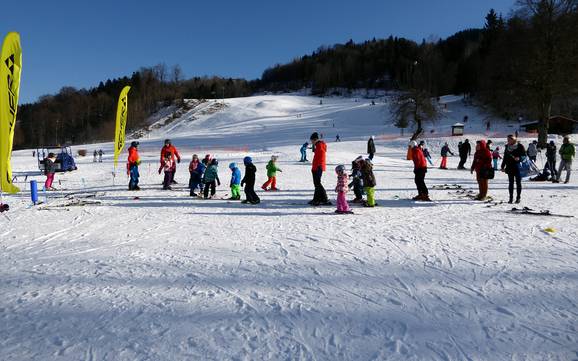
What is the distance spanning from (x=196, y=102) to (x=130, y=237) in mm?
83039

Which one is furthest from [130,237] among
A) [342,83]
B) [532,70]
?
[342,83]

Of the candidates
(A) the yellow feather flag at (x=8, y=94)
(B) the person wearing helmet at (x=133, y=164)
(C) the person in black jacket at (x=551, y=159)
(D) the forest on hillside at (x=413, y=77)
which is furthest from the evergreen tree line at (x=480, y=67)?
(A) the yellow feather flag at (x=8, y=94)

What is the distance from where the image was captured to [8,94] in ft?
23.2

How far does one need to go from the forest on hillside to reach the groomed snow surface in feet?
80.2

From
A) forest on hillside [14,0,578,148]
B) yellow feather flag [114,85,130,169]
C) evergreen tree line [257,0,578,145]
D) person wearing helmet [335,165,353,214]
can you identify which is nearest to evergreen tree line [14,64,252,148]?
forest on hillside [14,0,578,148]

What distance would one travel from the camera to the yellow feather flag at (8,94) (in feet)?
23.2

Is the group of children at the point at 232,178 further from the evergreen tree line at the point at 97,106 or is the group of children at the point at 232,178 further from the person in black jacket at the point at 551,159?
the evergreen tree line at the point at 97,106

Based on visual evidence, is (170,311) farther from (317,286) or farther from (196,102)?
(196,102)

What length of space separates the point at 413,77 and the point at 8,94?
257 ft

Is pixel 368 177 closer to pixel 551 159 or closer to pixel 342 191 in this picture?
pixel 342 191

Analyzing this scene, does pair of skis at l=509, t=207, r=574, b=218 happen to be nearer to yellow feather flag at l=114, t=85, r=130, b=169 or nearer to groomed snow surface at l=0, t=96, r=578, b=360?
groomed snow surface at l=0, t=96, r=578, b=360

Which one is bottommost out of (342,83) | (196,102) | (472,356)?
(472,356)

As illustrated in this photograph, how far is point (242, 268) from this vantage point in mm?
4793

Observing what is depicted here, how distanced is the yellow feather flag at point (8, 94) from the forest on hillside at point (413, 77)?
31751 millimetres
